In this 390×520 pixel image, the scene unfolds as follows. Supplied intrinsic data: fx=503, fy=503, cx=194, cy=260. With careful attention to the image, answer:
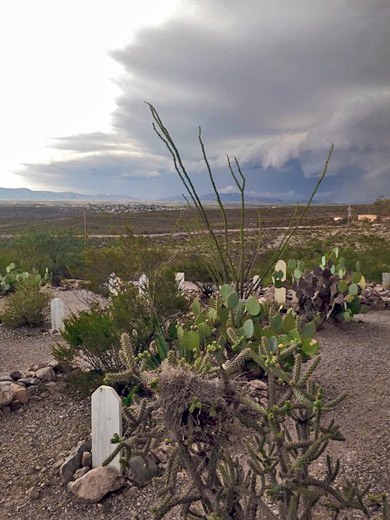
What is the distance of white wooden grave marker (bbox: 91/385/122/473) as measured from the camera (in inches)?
150

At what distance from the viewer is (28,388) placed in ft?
17.7

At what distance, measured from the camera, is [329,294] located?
28.1ft

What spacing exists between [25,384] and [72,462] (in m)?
1.71

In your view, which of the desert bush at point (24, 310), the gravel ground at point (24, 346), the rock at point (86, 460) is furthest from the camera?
the desert bush at point (24, 310)

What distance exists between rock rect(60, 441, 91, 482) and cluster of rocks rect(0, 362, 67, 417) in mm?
1295

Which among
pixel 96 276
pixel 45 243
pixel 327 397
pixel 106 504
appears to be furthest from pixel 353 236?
pixel 106 504

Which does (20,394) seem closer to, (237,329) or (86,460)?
(86,460)

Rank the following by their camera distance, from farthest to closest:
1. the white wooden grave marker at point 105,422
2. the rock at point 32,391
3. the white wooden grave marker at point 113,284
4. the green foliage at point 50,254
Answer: the green foliage at point 50,254, the white wooden grave marker at point 113,284, the rock at point 32,391, the white wooden grave marker at point 105,422

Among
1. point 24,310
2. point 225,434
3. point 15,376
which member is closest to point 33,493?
point 15,376

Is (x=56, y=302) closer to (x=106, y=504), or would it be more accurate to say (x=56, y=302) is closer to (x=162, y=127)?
(x=162, y=127)

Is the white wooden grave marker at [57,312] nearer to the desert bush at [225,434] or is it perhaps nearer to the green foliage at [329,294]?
the green foliage at [329,294]

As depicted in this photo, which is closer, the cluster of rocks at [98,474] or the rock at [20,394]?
the cluster of rocks at [98,474]

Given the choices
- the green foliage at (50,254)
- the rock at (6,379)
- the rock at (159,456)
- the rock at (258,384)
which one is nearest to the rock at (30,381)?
the rock at (6,379)

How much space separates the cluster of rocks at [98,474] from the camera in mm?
3721
